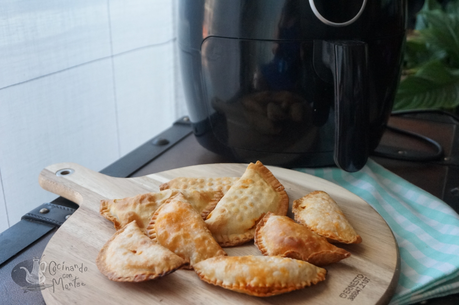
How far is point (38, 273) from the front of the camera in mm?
527

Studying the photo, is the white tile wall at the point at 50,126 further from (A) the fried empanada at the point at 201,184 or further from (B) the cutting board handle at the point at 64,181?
(A) the fried empanada at the point at 201,184

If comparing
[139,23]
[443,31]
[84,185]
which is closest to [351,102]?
[84,185]

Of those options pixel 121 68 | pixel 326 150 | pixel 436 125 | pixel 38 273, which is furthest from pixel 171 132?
pixel 436 125

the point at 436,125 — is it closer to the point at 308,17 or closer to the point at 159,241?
the point at 308,17

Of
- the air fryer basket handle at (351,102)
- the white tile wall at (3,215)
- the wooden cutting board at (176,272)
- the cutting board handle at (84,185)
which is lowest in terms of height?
the white tile wall at (3,215)

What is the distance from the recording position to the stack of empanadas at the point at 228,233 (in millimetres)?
479

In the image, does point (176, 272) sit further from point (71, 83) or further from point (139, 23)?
point (139, 23)

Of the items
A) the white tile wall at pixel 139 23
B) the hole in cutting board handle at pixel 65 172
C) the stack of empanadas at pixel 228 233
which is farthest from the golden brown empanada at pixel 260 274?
the white tile wall at pixel 139 23

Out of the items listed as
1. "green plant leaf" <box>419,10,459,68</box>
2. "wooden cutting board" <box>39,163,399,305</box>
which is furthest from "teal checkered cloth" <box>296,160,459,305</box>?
"green plant leaf" <box>419,10,459,68</box>

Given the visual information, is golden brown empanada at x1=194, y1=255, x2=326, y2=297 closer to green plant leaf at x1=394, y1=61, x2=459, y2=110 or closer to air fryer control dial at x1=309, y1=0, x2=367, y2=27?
air fryer control dial at x1=309, y1=0, x2=367, y2=27

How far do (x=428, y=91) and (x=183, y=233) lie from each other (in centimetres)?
99

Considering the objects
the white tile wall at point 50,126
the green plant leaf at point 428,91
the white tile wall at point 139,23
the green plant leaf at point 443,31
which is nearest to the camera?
the white tile wall at point 50,126

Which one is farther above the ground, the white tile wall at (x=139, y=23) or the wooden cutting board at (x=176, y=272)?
the white tile wall at (x=139, y=23)

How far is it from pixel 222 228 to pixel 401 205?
34cm
